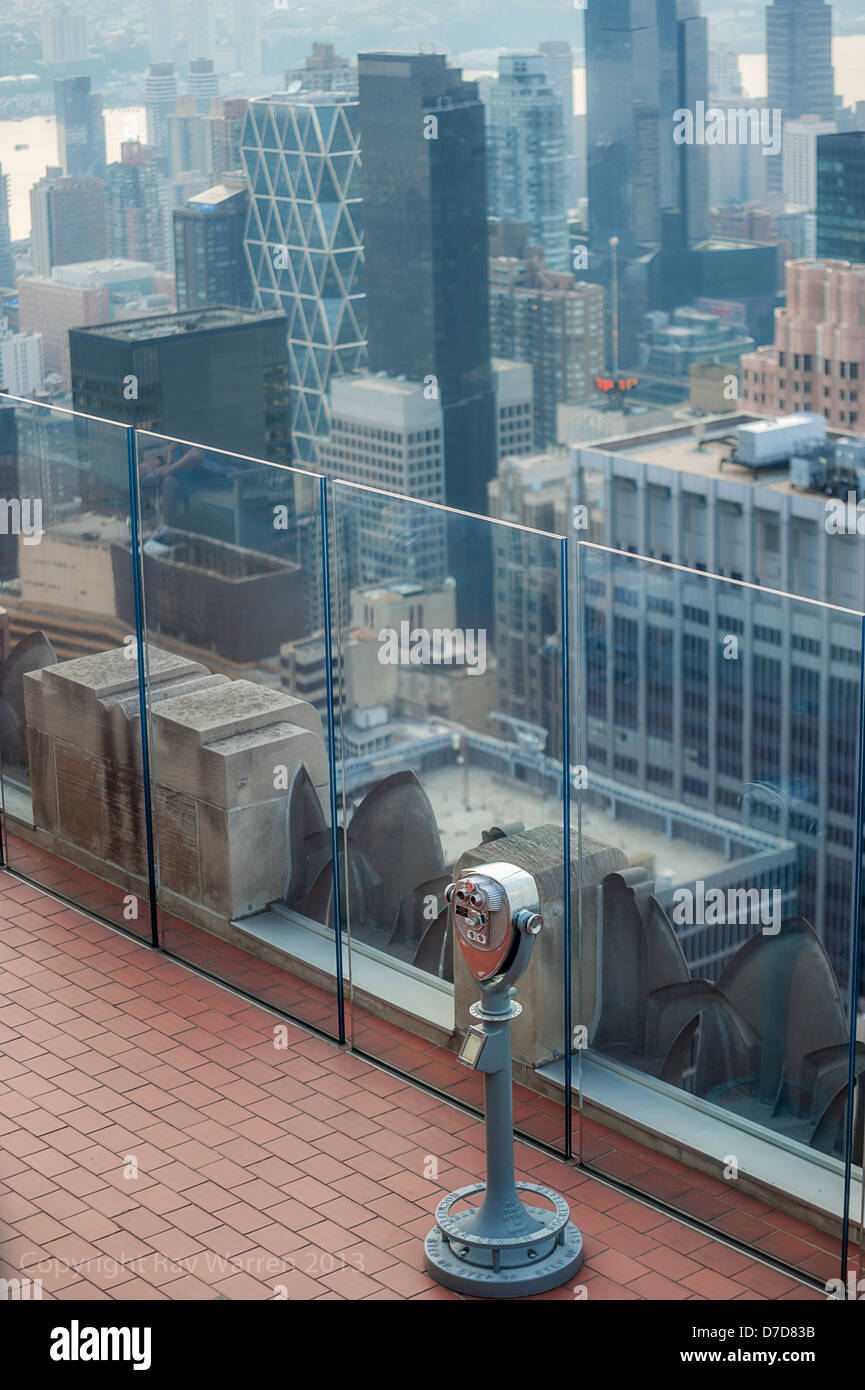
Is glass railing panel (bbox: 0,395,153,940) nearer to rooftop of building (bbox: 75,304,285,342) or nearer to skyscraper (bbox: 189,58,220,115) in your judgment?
rooftop of building (bbox: 75,304,285,342)

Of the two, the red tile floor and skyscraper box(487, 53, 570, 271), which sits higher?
skyscraper box(487, 53, 570, 271)

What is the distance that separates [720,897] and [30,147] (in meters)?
80.1

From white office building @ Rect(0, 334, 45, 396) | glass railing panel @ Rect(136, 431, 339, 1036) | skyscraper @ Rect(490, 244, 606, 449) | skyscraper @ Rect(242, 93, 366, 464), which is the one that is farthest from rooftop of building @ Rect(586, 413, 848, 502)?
glass railing panel @ Rect(136, 431, 339, 1036)

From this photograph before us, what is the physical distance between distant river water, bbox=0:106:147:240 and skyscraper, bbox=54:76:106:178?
1.69 feet

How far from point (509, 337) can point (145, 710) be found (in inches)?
3123

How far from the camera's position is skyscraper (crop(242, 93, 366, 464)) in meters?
81.3

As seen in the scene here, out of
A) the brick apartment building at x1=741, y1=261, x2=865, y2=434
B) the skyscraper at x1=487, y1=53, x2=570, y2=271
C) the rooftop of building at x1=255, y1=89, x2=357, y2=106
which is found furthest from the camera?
the skyscraper at x1=487, y1=53, x2=570, y2=271

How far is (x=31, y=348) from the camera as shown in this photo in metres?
67.9

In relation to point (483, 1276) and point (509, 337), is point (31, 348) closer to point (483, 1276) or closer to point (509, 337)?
point (509, 337)

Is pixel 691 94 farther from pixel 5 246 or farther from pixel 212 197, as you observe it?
pixel 5 246

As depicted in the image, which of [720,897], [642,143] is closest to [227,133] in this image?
[642,143]

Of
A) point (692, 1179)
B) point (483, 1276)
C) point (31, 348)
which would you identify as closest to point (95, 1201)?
point (483, 1276)

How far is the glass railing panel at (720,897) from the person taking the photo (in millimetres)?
3381

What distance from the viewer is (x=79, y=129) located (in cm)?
7675
